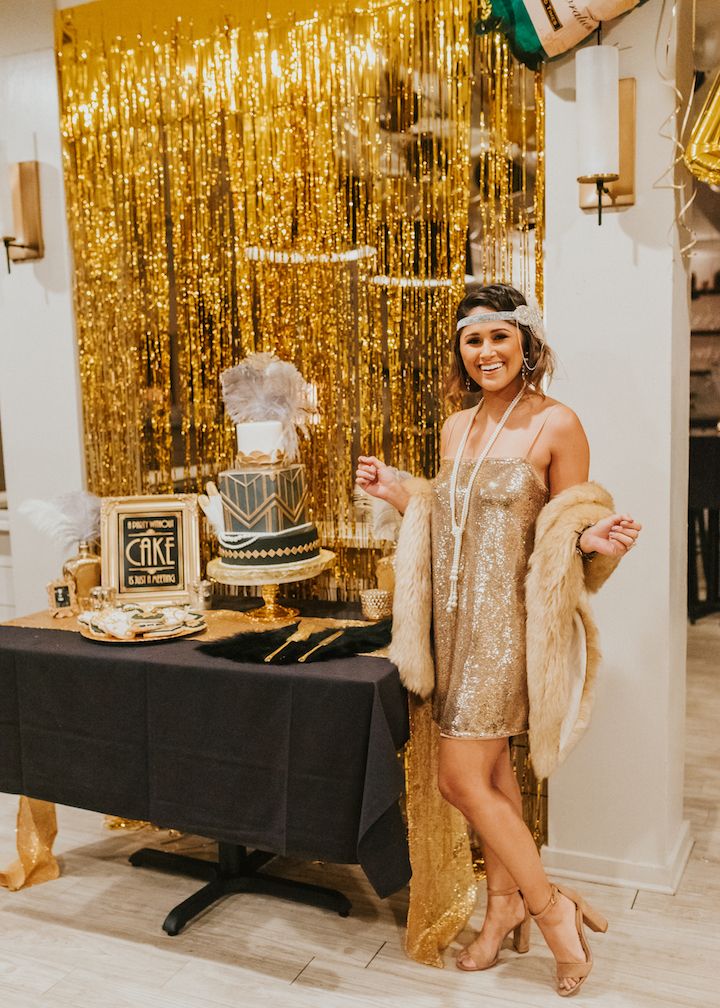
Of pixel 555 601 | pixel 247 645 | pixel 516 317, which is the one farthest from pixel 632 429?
pixel 247 645

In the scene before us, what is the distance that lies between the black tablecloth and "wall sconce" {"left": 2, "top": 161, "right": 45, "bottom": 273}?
4.75 ft

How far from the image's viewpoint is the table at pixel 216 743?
6.88ft

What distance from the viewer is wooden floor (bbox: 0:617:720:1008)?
2.17m

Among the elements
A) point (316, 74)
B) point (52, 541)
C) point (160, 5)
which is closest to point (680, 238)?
point (316, 74)

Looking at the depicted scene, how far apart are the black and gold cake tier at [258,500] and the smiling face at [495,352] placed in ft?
2.22

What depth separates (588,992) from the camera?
216 centimetres

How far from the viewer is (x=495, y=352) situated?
6.99ft

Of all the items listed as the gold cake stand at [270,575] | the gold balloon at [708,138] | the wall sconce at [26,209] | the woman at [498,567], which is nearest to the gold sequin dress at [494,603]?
the woman at [498,567]

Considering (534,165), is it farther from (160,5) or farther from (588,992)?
(588,992)

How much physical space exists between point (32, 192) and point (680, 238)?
2.12 m

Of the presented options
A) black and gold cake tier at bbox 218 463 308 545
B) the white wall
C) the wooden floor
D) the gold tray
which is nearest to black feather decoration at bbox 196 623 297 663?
the gold tray

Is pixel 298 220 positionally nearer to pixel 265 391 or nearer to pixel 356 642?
pixel 265 391

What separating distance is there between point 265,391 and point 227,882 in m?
1.41

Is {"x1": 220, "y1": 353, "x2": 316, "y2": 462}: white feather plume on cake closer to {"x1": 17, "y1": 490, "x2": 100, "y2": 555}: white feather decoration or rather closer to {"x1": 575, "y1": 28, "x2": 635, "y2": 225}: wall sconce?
{"x1": 17, "y1": 490, "x2": 100, "y2": 555}: white feather decoration
